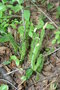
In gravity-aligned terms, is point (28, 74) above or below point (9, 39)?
below

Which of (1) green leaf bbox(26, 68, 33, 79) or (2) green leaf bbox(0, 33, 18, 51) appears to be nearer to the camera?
(1) green leaf bbox(26, 68, 33, 79)

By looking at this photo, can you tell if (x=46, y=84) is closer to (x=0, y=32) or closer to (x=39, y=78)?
(x=39, y=78)

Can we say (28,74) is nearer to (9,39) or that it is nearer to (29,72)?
(29,72)

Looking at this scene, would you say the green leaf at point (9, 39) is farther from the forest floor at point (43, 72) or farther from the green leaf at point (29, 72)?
the green leaf at point (29, 72)

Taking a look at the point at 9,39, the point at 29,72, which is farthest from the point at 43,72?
the point at 9,39

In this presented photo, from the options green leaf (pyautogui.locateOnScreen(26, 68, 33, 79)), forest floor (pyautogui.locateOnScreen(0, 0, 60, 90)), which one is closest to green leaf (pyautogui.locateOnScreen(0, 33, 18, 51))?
forest floor (pyautogui.locateOnScreen(0, 0, 60, 90))

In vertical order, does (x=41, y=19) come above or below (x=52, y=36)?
above

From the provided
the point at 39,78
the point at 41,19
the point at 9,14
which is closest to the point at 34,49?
the point at 39,78

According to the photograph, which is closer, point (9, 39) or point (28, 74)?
point (28, 74)

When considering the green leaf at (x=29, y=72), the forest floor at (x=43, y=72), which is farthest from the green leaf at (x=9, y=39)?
the green leaf at (x=29, y=72)

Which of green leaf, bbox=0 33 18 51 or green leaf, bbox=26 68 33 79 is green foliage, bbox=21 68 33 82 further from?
green leaf, bbox=0 33 18 51

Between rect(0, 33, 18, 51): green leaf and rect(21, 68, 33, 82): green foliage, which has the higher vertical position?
rect(0, 33, 18, 51): green leaf
